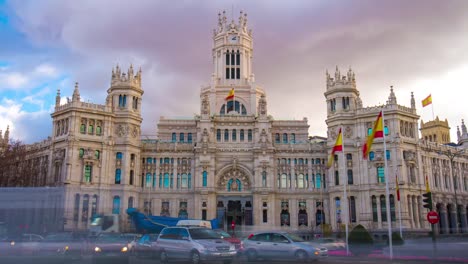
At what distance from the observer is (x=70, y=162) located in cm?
7356

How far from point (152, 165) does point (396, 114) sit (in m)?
42.7

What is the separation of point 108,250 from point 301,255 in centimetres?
1249

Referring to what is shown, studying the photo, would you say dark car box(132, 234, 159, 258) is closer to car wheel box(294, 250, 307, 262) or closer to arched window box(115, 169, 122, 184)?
car wheel box(294, 250, 307, 262)

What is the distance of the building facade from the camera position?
250ft

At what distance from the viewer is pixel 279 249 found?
31453mm

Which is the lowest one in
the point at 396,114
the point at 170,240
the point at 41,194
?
the point at 170,240

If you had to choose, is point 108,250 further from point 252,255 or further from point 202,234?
point 252,255

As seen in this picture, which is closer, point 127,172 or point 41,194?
point 41,194

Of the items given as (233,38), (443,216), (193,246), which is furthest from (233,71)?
(193,246)

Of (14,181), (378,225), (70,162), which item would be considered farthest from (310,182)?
(14,181)

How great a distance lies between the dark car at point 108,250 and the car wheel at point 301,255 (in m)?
11.2

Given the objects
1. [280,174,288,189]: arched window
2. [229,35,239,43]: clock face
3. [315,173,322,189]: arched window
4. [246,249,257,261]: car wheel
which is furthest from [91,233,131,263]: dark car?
[229,35,239,43]: clock face

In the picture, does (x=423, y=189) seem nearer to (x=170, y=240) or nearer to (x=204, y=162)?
(x=204, y=162)

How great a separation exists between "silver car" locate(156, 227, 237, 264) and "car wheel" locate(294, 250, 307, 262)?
16.3 ft
